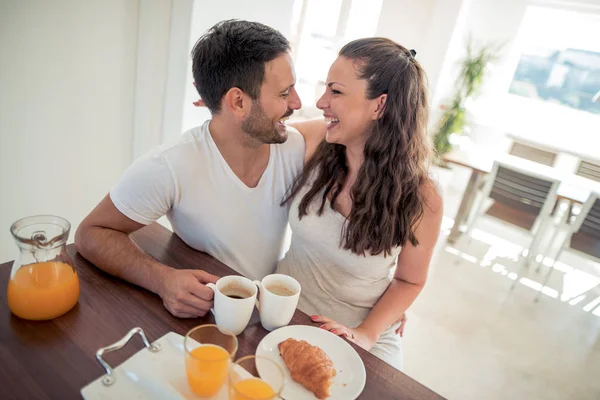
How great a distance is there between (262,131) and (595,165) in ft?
12.5

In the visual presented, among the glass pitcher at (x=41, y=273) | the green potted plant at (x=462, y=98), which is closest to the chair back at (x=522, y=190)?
the green potted plant at (x=462, y=98)

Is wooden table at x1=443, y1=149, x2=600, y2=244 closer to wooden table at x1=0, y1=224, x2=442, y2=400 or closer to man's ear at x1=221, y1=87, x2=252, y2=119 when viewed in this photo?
man's ear at x1=221, y1=87, x2=252, y2=119

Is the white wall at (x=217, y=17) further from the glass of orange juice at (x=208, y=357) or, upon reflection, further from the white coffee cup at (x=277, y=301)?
the glass of orange juice at (x=208, y=357)

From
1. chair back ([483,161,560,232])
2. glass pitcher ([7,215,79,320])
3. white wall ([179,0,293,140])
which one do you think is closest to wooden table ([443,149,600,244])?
chair back ([483,161,560,232])

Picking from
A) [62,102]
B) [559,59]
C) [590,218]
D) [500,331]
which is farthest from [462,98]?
[62,102]

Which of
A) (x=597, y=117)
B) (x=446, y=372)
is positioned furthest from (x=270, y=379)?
(x=597, y=117)

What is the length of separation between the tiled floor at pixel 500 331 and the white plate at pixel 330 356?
4.36ft

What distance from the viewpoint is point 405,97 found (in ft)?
3.82

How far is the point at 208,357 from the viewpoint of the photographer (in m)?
0.64

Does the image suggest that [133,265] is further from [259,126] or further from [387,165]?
[387,165]

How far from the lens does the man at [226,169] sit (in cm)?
100

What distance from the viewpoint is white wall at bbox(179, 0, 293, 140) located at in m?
1.63

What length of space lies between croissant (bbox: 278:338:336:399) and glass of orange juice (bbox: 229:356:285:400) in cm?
6

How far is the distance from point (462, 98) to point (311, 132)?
3492 millimetres
